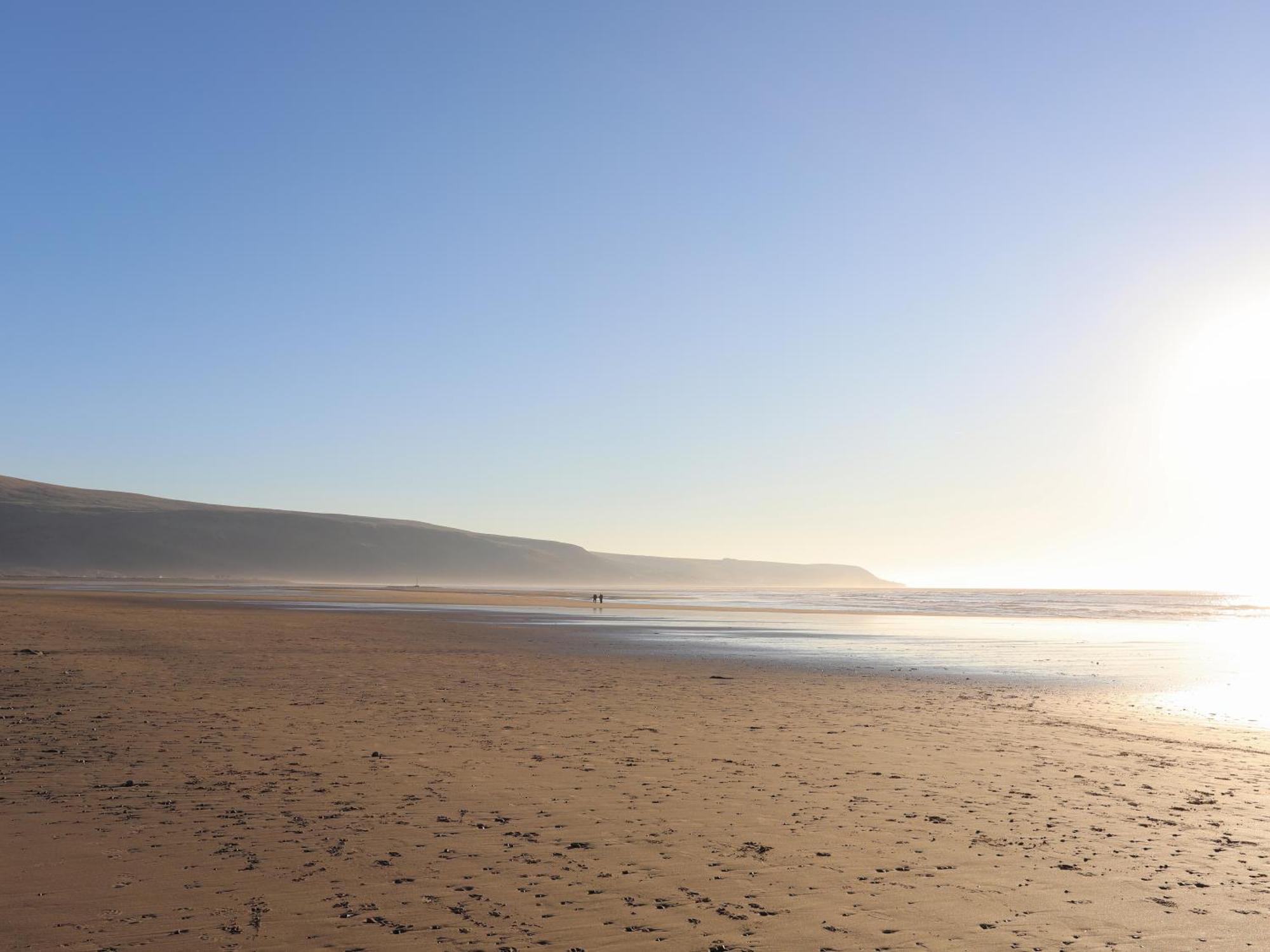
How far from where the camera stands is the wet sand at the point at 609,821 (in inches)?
266

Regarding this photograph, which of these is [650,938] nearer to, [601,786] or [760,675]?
[601,786]

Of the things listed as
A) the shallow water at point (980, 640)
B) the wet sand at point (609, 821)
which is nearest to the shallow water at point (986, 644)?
the shallow water at point (980, 640)

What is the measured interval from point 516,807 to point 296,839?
7.76 ft

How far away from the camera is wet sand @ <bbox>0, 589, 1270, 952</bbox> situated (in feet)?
22.1

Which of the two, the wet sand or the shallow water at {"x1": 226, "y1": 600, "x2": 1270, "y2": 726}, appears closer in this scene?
the wet sand

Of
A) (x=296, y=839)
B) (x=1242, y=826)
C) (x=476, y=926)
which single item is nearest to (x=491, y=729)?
(x=296, y=839)

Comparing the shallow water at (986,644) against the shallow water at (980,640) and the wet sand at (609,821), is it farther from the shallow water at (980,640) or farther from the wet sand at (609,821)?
the wet sand at (609,821)

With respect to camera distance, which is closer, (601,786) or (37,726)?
(601,786)

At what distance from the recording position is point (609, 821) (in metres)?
9.55

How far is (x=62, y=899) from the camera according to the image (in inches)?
271

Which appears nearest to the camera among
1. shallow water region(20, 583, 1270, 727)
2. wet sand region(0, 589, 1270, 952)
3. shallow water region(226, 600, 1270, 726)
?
wet sand region(0, 589, 1270, 952)

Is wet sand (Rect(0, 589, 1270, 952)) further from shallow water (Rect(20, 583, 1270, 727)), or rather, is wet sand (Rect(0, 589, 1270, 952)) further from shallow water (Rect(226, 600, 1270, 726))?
shallow water (Rect(20, 583, 1270, 727))

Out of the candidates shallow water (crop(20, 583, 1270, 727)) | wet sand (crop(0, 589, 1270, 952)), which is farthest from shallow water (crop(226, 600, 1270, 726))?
wet sand (crop(0, 589, 1270, 952))

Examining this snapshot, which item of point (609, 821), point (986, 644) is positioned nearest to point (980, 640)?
point (986, 644)
